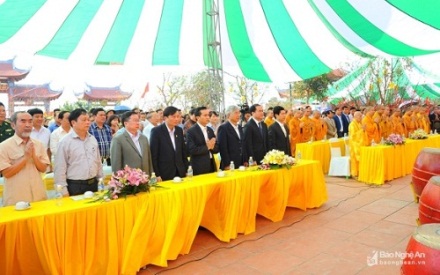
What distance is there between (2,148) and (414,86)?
17726 mm

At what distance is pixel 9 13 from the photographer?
4230 millimetres

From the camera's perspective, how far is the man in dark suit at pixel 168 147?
3357 mm

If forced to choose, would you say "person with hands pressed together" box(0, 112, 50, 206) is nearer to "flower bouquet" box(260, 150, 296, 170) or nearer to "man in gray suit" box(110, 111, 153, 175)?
"man in gray suit" box(110, 111, 153, 175)

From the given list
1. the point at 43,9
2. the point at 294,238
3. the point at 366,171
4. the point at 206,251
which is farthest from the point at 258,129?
the point at 43,9

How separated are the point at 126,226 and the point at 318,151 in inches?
190

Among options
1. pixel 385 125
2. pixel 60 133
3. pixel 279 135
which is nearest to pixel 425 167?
pixel 279 135

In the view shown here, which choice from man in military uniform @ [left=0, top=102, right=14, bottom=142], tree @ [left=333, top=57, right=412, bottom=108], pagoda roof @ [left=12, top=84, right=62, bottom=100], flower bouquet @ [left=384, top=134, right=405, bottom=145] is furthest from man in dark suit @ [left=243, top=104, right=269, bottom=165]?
pagoda roof @ [left=12, top=84, right=62, bottom=100]

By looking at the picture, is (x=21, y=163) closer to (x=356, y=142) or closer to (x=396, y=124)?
(x=356, y=142)

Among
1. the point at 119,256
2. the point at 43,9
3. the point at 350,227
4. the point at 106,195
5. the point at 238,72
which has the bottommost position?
the point at 350,227

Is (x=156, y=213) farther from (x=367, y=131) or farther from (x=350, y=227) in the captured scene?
(x=367, y=131)

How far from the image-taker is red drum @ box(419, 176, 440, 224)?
2.35 m

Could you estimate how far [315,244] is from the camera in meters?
2.98

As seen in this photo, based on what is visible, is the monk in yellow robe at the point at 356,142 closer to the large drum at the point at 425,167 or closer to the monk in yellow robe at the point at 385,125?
the monk in yellow robe at the point at 385,125

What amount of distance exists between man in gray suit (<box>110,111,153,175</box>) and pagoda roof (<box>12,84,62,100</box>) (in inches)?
1039
